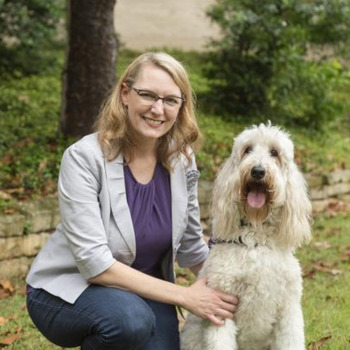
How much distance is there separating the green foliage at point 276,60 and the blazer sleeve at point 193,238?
5.74 m

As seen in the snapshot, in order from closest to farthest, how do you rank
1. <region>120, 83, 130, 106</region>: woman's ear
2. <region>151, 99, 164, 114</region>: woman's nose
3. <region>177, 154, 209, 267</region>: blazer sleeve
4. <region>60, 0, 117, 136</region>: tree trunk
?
<region>151, 99, 164, 114</region>: woman's nose, <region>120, 83, 130, 106</region>: woman's ear, <region>177, 154, 209, 267</region>: blazer sleeve, <region>60, 0, 117, 136</region>: tree trunk

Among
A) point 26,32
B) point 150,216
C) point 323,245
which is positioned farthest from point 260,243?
point 26,32

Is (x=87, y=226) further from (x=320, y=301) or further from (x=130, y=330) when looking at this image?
(x=320, y=301)

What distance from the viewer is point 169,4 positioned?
17.9 metres

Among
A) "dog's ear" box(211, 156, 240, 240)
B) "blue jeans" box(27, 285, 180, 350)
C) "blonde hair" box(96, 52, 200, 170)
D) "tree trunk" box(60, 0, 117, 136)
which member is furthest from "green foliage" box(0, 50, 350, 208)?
"blue jeans" box(27, 285, 180, 350)

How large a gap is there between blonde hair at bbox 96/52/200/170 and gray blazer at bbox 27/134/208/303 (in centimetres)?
8

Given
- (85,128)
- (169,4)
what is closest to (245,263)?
(85,128)

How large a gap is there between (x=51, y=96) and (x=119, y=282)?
253 inches

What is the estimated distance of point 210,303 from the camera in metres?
3.33

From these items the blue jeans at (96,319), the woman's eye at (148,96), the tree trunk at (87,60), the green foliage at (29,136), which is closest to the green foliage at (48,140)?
the green foliage at (29,136)

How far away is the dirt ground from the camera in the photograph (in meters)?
14.8

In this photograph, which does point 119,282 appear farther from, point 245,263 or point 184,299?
point 245,263

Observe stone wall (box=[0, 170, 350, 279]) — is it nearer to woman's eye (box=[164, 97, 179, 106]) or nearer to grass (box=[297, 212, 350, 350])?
grass (box=[297, 212, 350, 350])

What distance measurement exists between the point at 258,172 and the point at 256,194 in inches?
5.9
